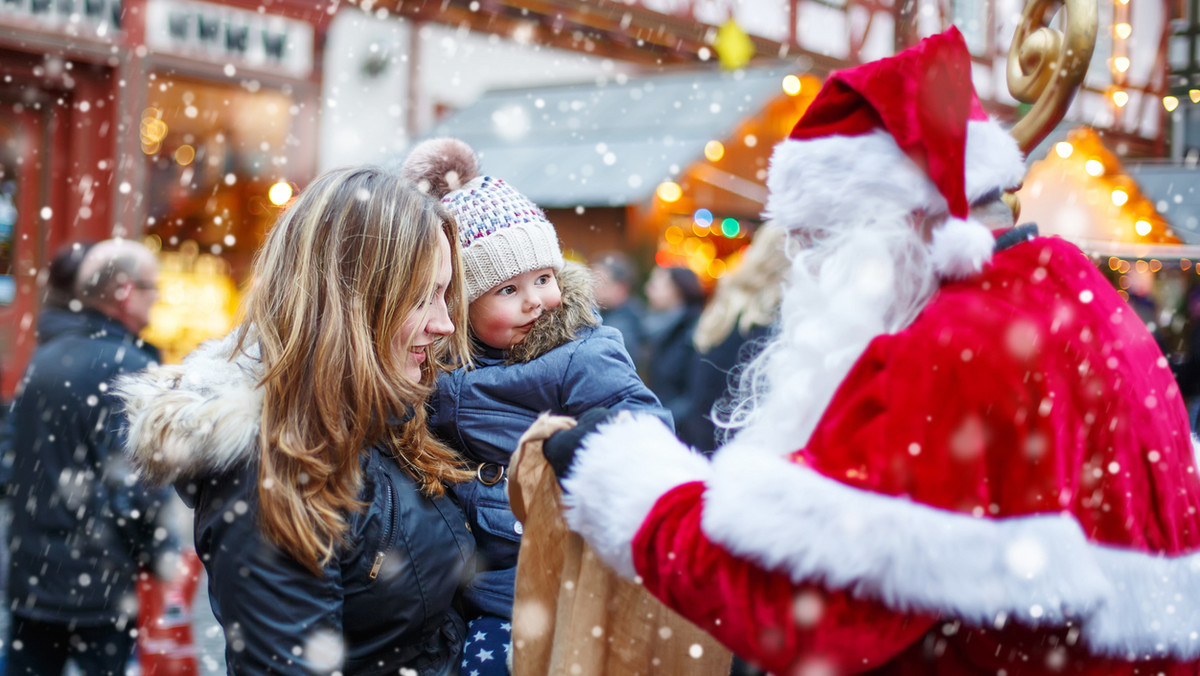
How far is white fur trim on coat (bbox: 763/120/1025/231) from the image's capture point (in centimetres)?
160

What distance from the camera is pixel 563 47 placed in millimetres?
11633

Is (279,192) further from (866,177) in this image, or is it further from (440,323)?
(866,177)

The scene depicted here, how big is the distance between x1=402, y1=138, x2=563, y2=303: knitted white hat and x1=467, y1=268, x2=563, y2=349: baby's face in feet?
0.10

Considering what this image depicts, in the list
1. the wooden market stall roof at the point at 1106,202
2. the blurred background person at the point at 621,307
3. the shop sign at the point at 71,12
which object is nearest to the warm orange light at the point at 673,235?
the blurred background person at the point at 621,307

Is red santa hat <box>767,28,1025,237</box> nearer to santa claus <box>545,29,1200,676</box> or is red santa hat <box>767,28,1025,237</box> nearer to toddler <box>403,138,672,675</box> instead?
santa claus <box>545,29,1200,676</box>

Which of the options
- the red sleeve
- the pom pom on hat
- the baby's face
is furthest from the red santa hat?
the pom pom on hat

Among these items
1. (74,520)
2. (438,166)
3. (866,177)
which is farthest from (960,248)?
(74,520)

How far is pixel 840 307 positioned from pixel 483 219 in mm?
1091

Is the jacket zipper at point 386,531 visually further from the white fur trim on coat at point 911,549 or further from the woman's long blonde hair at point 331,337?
the white fur trim on coat at point 911,549

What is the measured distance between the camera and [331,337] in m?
1.75

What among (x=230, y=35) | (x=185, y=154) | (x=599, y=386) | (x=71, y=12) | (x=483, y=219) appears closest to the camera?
(x=599, y=386)

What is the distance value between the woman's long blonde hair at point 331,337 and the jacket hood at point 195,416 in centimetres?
3

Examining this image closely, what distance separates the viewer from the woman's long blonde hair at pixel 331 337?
1.68 metres

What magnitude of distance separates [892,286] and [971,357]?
0.22 metres
